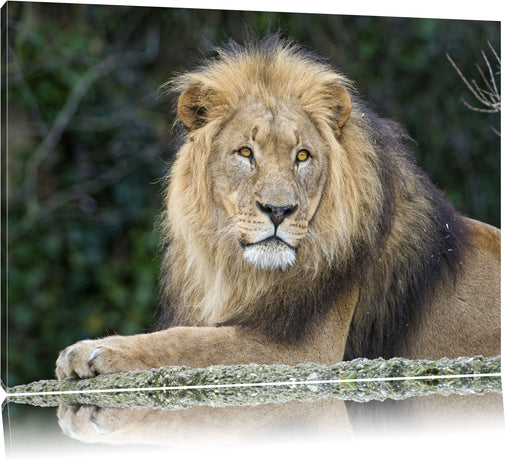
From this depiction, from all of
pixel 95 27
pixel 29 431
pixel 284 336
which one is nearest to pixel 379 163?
pixel 284 336

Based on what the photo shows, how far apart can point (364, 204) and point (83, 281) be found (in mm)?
2586

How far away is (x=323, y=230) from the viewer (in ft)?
14.7

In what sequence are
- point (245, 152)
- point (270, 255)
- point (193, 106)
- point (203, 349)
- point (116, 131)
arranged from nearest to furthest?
point (203, 349)
point (270, 255)
point (245, 152)
point (193, 106)
point (116, 131)

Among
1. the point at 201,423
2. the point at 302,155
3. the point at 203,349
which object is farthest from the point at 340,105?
the point at 201,423

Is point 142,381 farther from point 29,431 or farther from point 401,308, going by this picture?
point 401,308

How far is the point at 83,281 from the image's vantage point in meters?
6.55

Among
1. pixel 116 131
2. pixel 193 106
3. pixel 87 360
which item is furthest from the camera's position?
pixel 116 131

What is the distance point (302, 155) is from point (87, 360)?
1.26 m

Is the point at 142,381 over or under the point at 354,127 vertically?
under

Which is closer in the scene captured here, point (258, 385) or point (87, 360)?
point (87, 360)

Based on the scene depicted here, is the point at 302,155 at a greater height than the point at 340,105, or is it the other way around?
the point at 340,105

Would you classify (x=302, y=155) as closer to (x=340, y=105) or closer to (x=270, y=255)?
(x=340, y=105)

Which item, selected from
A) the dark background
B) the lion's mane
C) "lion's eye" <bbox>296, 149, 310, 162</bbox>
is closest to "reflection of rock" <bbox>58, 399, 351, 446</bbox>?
the lion's mane

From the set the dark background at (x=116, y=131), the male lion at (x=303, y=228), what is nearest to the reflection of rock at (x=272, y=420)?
the male lion at (x=303, y=228)
